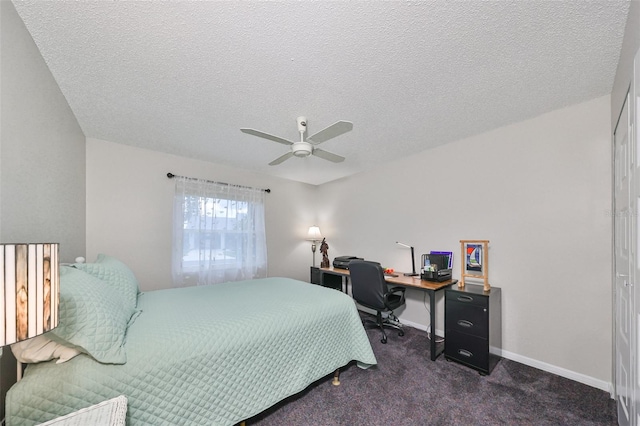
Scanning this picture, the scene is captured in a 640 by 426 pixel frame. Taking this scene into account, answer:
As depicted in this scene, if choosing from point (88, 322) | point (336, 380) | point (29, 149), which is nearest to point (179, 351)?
point (88, 322)

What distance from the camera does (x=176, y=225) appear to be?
3.32 metres

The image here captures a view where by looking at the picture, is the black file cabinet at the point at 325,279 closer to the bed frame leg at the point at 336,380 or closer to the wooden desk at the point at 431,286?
the wooden desk at the point at 431,286

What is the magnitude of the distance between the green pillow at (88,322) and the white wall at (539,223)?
3.12 meters

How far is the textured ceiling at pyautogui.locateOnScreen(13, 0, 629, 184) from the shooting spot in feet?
4.20

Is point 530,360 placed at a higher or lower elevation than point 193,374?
lower

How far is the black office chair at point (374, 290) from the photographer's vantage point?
9.08ft

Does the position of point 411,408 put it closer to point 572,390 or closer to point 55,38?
point 572,390

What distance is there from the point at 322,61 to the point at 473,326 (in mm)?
2527

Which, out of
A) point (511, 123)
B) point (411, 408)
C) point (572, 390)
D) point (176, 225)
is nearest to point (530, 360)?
point (572, 390)

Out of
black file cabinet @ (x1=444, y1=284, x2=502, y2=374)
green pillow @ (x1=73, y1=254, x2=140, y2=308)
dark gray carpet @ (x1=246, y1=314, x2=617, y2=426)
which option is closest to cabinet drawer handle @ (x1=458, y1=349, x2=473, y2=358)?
black file cabinet @ (x1=444, y1=284, x2=502, y2=374)

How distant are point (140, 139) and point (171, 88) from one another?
1328 millimetres

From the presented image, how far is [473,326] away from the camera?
226 cm

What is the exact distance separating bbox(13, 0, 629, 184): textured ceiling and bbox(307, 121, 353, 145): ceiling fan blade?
0.29m

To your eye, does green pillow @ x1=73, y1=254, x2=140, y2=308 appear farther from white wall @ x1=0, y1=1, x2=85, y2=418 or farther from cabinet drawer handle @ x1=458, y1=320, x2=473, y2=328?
cabinet drawer handle @ x1=458, y1=320, x2=473, y2=328
